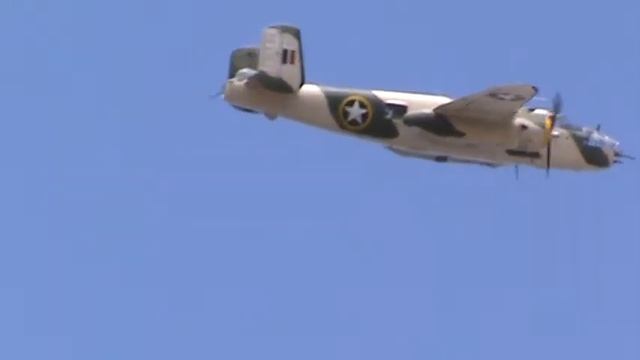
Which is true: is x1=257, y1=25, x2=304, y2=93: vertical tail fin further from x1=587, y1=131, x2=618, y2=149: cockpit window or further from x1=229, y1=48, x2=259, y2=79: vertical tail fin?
x1=587, y1=131, x2=618, y2=149: cockpit window

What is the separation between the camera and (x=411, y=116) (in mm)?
69375

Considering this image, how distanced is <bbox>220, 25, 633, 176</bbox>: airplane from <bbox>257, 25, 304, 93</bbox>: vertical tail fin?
39mm

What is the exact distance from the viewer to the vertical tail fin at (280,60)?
6925cm

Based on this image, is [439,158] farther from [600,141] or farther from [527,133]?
[600,141]

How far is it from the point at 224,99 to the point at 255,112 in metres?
1.42

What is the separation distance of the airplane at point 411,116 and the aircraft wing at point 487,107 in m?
0.04

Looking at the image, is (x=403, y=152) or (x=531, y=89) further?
(x=403, y=152)

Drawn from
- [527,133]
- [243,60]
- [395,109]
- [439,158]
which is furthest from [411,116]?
[243,60]

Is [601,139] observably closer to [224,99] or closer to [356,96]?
[356,96]

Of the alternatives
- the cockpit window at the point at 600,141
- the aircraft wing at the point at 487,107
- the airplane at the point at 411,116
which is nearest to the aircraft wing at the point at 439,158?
the airplane at the point at 411,116

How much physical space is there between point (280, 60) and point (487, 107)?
330 inches

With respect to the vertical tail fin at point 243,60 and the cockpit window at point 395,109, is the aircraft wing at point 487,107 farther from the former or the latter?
the vertical tail fin at point 243,60

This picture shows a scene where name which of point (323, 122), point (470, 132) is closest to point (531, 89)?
point (470, 132)

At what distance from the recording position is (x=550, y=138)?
7025 centimetres
